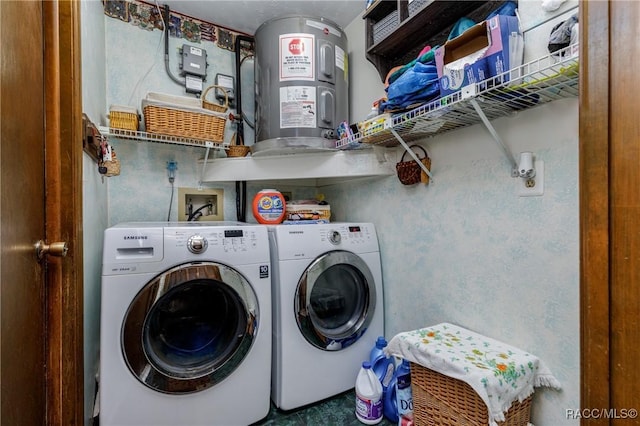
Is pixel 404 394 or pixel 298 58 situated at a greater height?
pixel 298 58

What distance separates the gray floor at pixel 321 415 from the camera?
4.76 feet

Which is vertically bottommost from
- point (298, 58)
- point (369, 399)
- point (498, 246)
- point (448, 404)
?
point (369, 399)

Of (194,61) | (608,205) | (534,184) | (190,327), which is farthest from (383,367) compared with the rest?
(194,61)

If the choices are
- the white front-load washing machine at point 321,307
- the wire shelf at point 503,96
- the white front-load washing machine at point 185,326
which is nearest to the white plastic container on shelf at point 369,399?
the white front-load washing machine at point 321,307

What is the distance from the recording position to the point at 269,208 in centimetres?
182

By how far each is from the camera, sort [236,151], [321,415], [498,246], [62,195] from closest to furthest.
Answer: [62,195] < [498,246] < [321,415] < [236,151]

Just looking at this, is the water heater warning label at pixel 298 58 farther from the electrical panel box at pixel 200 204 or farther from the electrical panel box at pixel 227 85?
the electrical panel box at pixel 200 204

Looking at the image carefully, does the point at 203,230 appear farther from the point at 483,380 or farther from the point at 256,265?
the point at 483,380

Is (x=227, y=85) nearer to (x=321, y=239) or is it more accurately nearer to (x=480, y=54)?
→ (x=321, y=239)

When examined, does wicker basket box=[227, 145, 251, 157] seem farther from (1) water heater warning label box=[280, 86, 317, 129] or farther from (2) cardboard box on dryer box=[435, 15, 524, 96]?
(2) cardboard box on dryer box=[435, 15, 524, 96]

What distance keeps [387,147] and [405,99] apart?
20.7 inches

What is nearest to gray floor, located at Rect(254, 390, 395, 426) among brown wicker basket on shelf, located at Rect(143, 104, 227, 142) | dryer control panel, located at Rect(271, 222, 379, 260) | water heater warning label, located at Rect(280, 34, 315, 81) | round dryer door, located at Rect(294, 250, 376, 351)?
round dryer door, located at Rect(294, 250, 376, 351)

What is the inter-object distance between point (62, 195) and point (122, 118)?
1037 mm

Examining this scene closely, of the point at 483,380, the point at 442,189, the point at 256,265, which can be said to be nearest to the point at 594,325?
the point at 483,380
